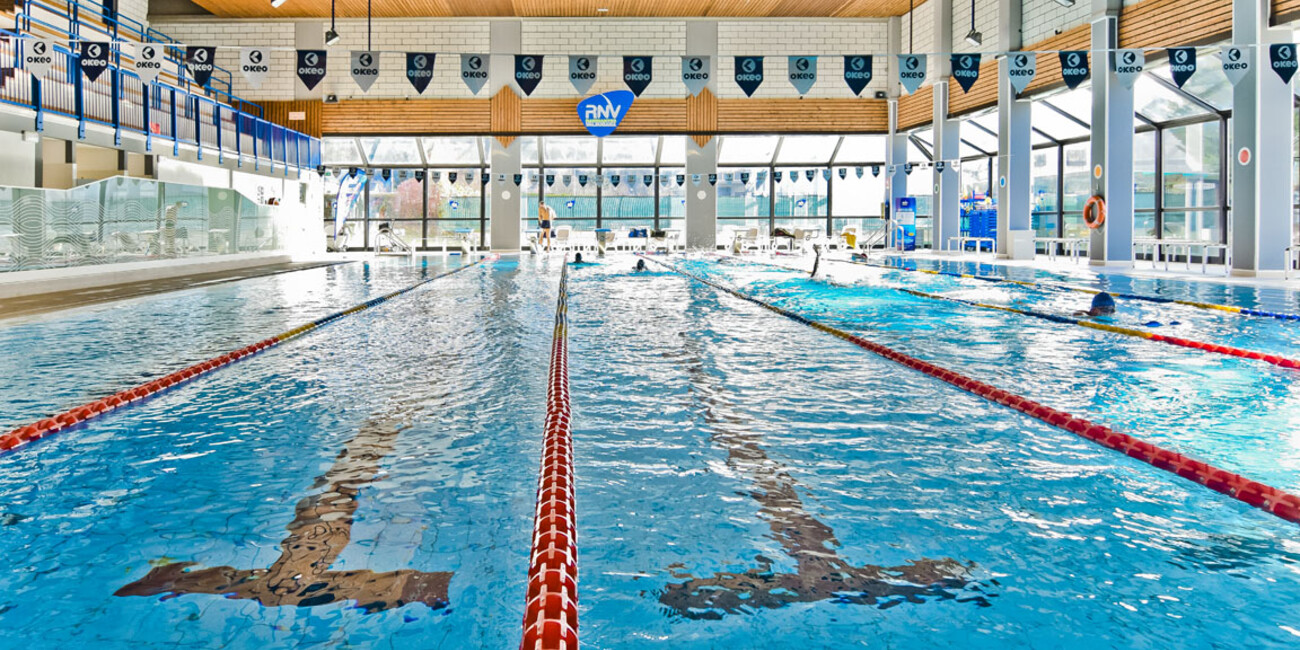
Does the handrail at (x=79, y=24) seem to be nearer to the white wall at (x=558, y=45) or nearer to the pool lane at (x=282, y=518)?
the white wall at (x=558, y=45)

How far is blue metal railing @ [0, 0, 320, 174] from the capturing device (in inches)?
463

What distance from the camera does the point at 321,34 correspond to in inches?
932

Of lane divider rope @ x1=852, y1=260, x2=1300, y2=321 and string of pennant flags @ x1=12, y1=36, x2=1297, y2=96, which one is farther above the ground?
string of pennant flags @ x1=12, y1=36, x2=1297, y2=96

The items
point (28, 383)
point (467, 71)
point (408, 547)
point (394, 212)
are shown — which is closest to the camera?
point (408, 547)

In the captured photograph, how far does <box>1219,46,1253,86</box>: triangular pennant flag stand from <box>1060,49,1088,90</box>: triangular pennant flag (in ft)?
6.67

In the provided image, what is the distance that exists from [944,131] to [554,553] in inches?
811

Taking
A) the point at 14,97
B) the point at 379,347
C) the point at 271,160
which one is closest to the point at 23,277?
the point at 14,97

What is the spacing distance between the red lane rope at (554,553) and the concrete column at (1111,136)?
13145 mm

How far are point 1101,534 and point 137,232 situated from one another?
48.7ft

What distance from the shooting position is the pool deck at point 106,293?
8328 mm

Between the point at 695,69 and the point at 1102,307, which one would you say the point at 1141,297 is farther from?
the point at 695,69

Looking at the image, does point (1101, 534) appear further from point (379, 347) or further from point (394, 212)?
Answer: point (394, 212)

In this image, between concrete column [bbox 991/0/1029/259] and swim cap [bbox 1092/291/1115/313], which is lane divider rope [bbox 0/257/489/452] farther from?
concrete column [bbox 991/0/1029/259]

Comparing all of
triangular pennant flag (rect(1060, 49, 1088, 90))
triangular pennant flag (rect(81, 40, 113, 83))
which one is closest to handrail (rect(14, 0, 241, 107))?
triangular pennant flag (rect(81, 40, 113, 83))
